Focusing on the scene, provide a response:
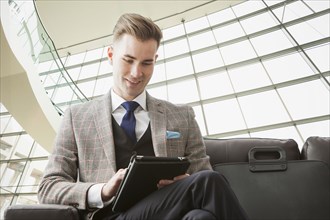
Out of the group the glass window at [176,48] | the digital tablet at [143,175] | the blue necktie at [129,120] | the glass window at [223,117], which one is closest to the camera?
the digital tablet at [143,175]

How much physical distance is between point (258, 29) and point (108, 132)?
830 cm

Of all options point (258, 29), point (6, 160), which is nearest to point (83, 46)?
point (6, 160)

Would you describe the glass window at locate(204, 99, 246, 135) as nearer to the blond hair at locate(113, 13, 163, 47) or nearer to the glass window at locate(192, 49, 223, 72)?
the glass window at locate(192, 49, 223, 72)

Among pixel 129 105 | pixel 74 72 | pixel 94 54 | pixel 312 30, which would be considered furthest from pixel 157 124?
pixel 94 54

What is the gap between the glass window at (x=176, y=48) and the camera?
9230mm

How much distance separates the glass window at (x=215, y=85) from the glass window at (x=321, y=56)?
91.7 inches

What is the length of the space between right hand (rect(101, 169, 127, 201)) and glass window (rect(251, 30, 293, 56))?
759cm

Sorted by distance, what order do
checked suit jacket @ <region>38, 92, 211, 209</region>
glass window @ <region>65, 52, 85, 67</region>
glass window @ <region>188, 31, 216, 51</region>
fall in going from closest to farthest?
checked suit jacket @ <region>38, 92, 211, 209</region>, glass window @ <region>188, 31, 216, 51</region>, glass window @ <region>65, 52, 85, 67</region>

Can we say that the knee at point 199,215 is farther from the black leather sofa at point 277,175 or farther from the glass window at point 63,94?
the glass window at point 63,94

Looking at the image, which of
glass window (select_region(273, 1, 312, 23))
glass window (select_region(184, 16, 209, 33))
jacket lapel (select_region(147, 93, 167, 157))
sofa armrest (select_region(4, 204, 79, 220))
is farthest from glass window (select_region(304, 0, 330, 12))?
sofa armrest (select_region(4, 204, 79, 220))

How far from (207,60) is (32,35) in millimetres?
5364

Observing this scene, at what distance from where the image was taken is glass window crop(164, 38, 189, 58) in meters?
9.23

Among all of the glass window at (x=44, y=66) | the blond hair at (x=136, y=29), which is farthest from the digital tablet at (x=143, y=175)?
the glass window at (x=44, y=66)

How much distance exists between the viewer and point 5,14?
411cm
